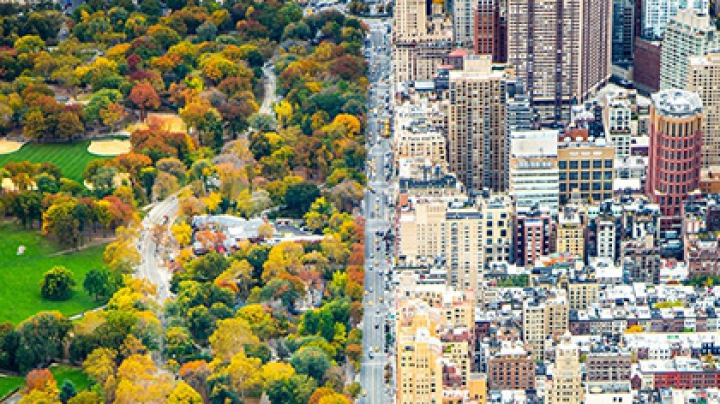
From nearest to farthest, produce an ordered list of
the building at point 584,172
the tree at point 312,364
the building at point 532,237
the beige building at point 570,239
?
the tree at point 312,364 → the beige building at point 570,239 → the building at point 532,237 → the building at point 584,172

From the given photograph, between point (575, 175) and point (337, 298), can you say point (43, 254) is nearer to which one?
point (337, 298)

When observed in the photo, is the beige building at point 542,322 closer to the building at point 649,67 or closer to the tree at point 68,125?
the building at point 649,67

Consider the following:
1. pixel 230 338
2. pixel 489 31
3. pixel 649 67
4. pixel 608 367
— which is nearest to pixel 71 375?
pixel 230 338

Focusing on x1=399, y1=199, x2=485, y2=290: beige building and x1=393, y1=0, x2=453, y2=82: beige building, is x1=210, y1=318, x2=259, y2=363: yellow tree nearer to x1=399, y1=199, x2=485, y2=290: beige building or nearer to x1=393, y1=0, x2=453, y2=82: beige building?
x1=399, y1=199, x2=485, y2=290: beige building

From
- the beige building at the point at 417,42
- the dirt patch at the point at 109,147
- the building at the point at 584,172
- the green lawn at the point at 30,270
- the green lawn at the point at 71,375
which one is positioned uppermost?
the beige building at the point at 417,42

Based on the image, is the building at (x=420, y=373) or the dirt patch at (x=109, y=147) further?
the dirt patch at (x=109, y=147)

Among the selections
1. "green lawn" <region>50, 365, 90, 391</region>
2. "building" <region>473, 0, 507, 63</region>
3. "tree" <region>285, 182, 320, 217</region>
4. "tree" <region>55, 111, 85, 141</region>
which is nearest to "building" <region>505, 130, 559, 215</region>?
"tree" <region>285, 182, 320, 217</region>

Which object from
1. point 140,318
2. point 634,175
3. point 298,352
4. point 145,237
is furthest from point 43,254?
point 634,175

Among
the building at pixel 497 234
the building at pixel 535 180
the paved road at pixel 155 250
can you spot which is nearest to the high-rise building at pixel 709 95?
the building at pixel 535 180
